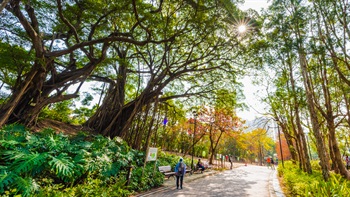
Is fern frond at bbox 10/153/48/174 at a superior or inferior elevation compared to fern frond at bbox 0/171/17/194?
superior

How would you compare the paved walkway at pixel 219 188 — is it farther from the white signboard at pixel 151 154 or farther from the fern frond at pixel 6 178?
the fern frond at pixel 6 178

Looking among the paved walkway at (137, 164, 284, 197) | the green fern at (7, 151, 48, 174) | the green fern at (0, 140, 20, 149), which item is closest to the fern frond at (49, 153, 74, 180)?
the green fern at (7, 151, 48, 174)

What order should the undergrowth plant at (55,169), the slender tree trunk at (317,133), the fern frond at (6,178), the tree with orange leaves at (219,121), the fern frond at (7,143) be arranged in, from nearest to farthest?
the fern frond at (6,178)
the undergrowth plant at (55,169)
the fern frond at (7,143)
the slender tree trunk at (317,133)
the tree with orange leaves at (219,121)

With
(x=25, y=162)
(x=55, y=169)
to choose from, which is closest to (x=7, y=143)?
(x=25, y=162)

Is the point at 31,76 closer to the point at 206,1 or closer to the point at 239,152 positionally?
the point at 206,1

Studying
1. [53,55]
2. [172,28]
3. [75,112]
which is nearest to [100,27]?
[53,55]

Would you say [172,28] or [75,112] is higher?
[172,28]

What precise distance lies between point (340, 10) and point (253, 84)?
18.9ft

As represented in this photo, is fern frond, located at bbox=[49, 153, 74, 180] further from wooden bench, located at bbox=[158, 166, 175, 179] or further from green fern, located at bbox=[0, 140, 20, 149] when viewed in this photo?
wooden bench, located at bbox=[158, 166, 175, 179]

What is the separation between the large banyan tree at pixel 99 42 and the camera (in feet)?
19.6

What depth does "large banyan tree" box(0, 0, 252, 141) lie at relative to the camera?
236 inches

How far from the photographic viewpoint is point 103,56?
6.91 m

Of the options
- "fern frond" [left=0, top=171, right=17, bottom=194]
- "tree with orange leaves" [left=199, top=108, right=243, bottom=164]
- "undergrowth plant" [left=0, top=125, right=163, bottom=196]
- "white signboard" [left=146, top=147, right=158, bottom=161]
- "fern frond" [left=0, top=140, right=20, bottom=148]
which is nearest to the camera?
"fern frond" [left=0, top=171, right=17, bottom=194]

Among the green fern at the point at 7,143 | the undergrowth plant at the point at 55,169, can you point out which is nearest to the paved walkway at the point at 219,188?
the undergrowth plant at the point at 55,169
